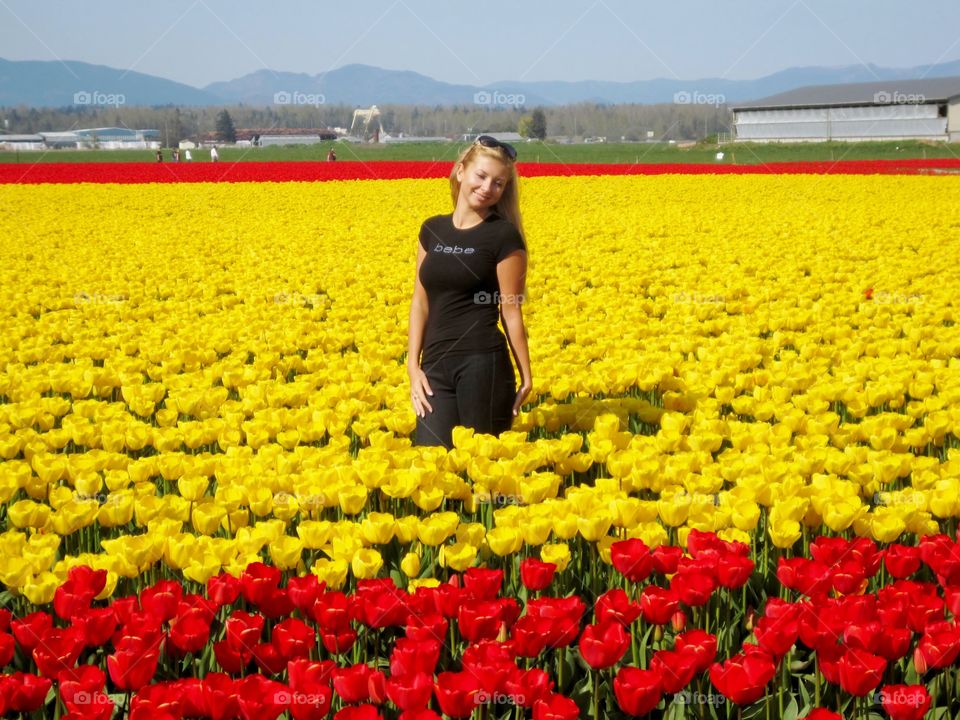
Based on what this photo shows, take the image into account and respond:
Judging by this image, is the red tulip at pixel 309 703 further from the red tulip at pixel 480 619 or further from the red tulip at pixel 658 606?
the red tulip at pixel 658 606

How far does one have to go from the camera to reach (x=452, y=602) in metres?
2.96

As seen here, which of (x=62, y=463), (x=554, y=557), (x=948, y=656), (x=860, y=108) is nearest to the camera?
(x=948, y=656)

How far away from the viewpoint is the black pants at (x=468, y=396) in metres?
5.45

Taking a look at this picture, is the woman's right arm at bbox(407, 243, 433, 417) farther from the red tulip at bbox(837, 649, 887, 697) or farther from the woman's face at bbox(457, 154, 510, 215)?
the red tulip at bbox(837, 649, 887, 697)

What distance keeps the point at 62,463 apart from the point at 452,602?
2212 millimetres

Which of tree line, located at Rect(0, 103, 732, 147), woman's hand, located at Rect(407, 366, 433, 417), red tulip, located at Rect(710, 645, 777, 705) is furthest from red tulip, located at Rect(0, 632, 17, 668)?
tree line, located at Rect(0, 103, 732, 147)

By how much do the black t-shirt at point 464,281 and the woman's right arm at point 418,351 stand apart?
52 mm

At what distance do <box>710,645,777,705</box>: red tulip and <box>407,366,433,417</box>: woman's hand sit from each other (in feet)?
A: 10.1

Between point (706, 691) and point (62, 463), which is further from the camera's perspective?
point (62, 463)

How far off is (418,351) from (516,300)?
60cm

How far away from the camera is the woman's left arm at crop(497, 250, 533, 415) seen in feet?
17.8

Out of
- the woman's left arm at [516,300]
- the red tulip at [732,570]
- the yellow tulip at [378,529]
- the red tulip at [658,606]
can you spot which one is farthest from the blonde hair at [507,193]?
the red tulip at [658,606]

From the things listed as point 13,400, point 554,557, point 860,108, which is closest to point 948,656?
point 554,557

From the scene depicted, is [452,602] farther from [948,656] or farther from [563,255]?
[563,255]
